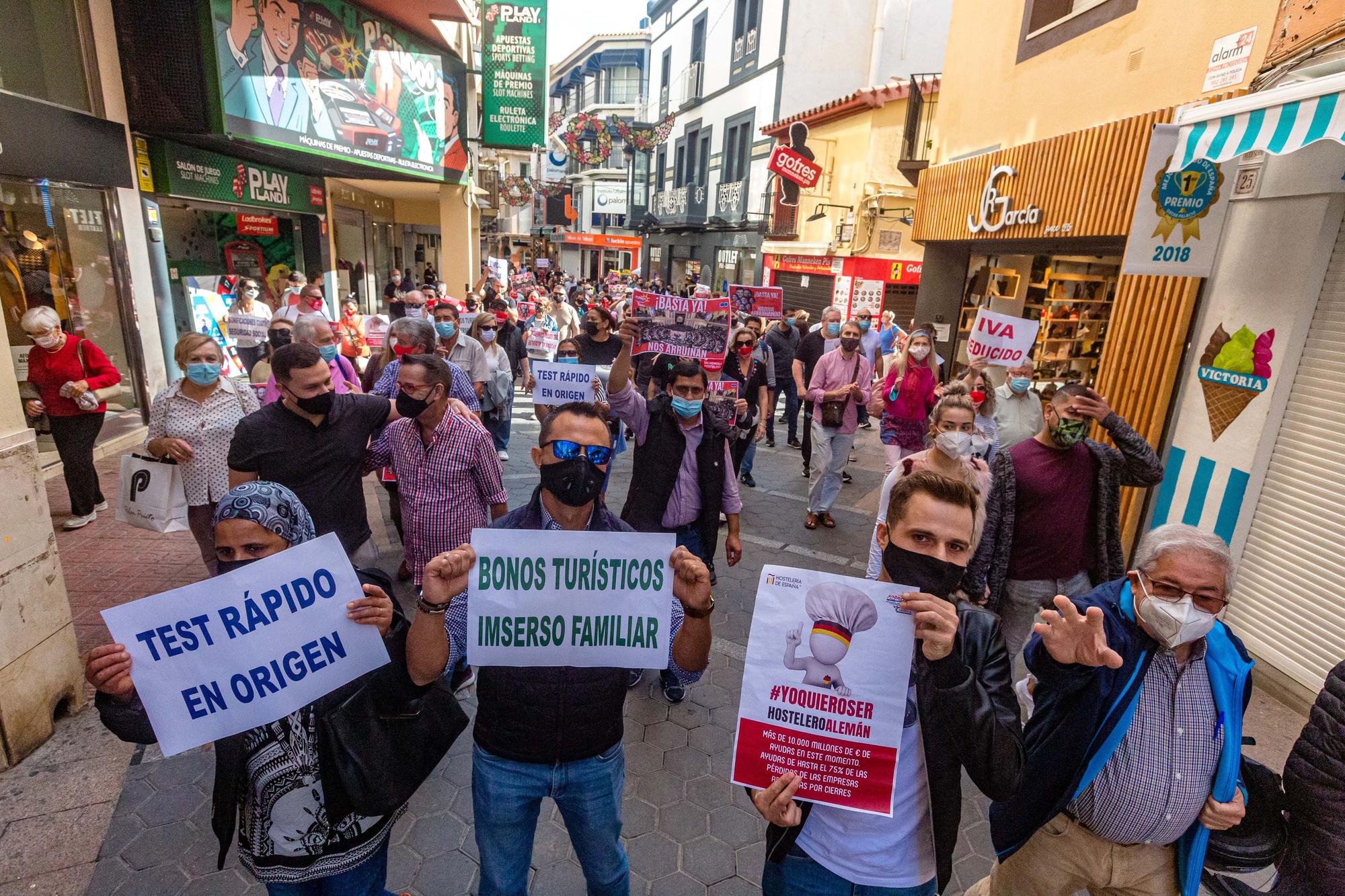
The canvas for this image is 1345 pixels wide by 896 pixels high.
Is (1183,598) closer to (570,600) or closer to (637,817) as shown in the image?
(570,600)

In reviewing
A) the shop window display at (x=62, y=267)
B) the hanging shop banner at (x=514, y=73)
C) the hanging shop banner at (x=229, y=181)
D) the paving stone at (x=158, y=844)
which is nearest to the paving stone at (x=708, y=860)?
the paving stone at (x=158, y=844)

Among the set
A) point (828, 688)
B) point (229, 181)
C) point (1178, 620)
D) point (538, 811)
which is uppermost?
point (229, 181)

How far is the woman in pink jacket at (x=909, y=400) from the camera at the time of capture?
6738mm

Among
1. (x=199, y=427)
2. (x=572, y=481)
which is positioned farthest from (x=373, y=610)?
(x=199, y=427)

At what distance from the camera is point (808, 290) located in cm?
2061

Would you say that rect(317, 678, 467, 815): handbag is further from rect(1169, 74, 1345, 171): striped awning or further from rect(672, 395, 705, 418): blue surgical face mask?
rect(1169, 74, 1345, 171): striped awning

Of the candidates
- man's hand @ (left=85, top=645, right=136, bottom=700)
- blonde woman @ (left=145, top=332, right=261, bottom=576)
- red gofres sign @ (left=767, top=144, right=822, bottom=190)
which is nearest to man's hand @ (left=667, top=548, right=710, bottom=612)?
man's hand @ (left=85, top=645, right=136, bottom=700)

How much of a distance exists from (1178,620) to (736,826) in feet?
7.43

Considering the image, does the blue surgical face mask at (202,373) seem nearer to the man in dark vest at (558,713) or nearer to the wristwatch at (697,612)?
the man in dark vest at (558,713)

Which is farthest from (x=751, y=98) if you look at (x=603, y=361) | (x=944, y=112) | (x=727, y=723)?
(x=727, y=723)

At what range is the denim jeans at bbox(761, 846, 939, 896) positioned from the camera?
1.93 m

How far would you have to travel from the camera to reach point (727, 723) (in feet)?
13.9

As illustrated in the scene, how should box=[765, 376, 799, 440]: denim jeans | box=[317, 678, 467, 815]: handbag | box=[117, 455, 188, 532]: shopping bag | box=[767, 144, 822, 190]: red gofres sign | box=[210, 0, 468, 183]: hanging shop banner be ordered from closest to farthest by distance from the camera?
1. box=[317, 678, 467, 815]: handbag
2. box=[117, 455, 188, 532]: shopping bag
3. box=[210, 0, 468, 183]: hanging shop banner
4. box=[765, 376, 799, 440]: denim jeans
5. box=[767, 144, 822, 190]: red gofres sign

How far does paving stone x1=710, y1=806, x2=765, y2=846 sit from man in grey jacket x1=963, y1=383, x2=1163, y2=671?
1707 millimetres
